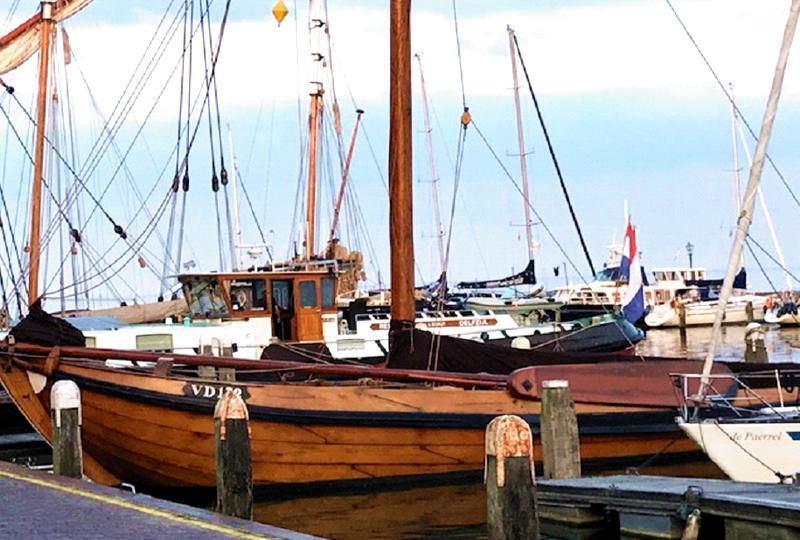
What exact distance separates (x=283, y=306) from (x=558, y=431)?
571 inches

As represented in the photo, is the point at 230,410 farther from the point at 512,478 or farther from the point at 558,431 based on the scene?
the point at 558,431

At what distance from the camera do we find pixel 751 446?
15.9 m

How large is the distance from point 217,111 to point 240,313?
14.2 ft

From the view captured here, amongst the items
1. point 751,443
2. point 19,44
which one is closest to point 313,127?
point 19,44

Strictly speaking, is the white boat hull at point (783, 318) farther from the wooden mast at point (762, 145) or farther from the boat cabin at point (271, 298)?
the wooden mast at point (762, 145)

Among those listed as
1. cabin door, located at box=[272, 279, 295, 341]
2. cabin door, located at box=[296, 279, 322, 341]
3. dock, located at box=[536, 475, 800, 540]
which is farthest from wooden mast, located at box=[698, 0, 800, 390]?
cabin door, located at box=[272, 279, 295, 341]

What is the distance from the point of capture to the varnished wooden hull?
61.0 feet

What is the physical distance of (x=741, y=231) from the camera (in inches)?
686

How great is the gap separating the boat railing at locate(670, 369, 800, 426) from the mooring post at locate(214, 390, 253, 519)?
19.2ft

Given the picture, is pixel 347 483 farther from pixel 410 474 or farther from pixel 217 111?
pixel 217 111

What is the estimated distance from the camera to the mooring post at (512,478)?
35.6ft

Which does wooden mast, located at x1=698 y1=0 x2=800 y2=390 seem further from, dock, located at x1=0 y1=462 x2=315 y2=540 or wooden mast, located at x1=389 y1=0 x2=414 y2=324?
dock, located at x1=0 y1=462 x2=315 y2=540

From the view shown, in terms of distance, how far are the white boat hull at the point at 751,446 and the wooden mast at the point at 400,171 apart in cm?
620

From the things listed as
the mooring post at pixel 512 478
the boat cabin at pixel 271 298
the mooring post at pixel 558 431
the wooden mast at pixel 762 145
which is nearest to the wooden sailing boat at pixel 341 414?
the wooden mast at pixel 762 145
